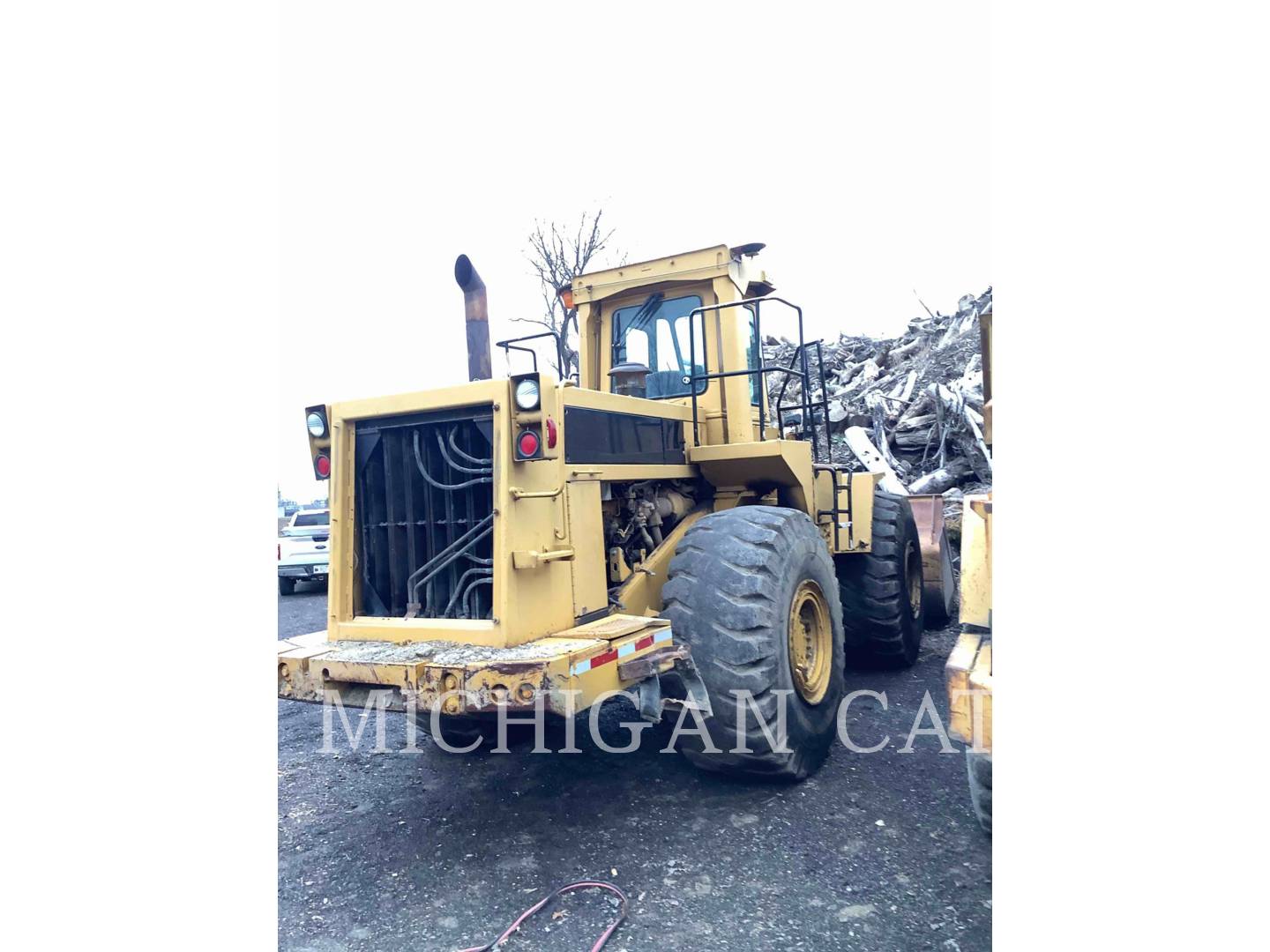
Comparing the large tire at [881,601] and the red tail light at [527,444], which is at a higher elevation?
the red tail light at [527,444]

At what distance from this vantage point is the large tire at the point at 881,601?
20.5 feet

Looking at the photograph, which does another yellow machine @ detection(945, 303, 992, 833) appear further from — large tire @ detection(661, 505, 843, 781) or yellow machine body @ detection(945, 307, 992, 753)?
large tire @ detection(661, 505, 843, 781)

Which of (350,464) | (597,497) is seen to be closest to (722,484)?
(597,497)

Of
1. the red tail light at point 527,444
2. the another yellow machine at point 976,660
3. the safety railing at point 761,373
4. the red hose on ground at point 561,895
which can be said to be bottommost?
the red hose on ground at point 561,895

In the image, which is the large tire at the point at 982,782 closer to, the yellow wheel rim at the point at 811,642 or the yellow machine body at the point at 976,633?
the yellow machine body at the point at 976,633

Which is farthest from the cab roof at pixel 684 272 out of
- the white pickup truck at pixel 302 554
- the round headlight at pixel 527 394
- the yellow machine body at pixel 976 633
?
the white pickup truck at pixel 302 554

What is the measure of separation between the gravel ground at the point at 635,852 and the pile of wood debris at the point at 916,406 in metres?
3.87

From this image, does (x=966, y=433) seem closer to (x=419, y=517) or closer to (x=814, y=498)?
(x=814, y=498)

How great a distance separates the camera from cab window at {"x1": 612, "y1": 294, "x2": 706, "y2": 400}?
18.4 ft

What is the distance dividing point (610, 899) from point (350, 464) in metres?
2.38

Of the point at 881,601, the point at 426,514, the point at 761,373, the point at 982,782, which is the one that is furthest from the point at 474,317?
the point at 881,601

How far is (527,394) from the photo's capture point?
3.81 metres

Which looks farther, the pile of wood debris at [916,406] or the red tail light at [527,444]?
the pile of wood debris at [916,406]

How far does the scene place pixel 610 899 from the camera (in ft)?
10.8
